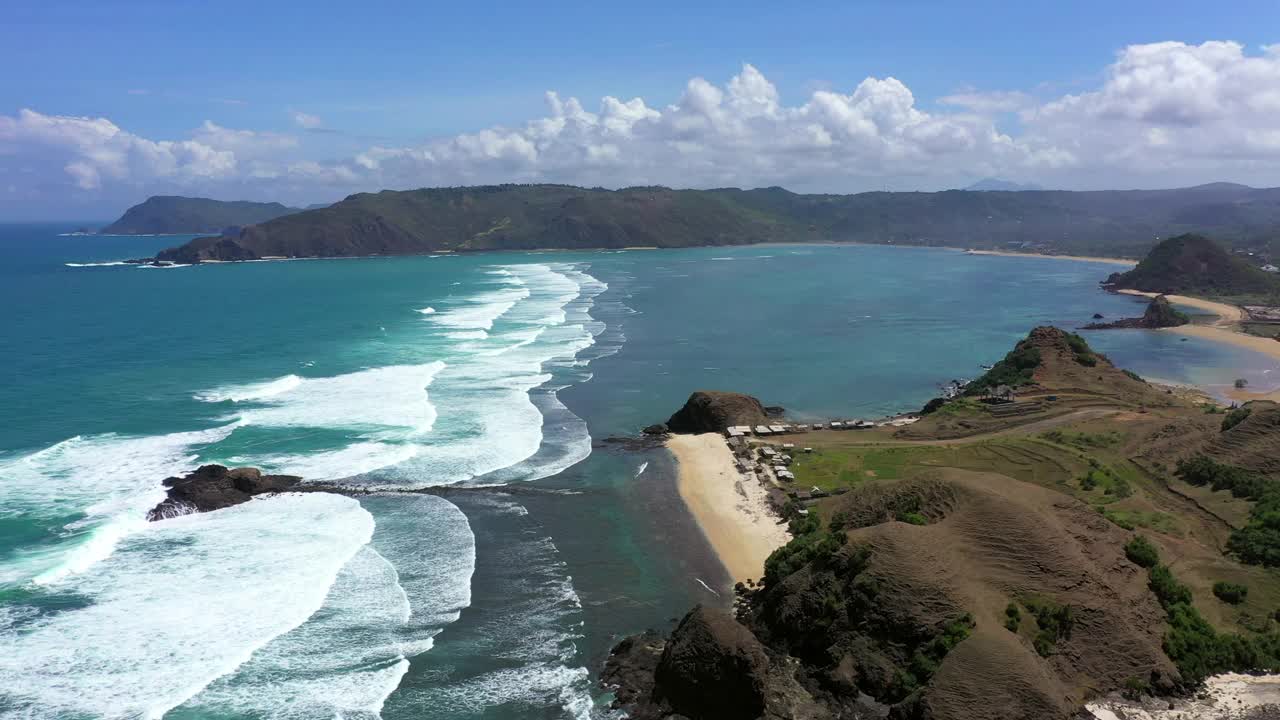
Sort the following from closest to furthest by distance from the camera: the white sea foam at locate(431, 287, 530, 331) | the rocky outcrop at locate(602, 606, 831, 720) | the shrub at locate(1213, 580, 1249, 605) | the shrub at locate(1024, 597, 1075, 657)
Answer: the rocky outcrop at locate(602, 606, 831, 720)
the shrub at locate(1024, 597, 1075, 657)
the shrub at locate(1213, 580, 1249, 605)
the white sea foam at locate(431, 287, 530, 331)

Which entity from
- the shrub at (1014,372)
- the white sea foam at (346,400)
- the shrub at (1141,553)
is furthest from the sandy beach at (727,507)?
the shrub at (1014,372)

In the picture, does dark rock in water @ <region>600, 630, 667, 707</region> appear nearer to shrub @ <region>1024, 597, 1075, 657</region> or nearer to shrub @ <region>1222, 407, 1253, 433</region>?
shrub @ <region>1024, 597, 1075, 657</region>

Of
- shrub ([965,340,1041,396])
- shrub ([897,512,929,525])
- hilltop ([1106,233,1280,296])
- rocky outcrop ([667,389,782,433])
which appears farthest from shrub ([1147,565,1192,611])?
hilltop ([1106,233,1280,296])

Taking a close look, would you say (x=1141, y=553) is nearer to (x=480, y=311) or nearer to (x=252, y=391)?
Result: (x=252, y=391)

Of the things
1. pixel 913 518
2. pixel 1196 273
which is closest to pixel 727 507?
pixel 913 518

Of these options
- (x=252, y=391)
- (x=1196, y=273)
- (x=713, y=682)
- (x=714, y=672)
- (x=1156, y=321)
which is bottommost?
(x=1156, y=321)

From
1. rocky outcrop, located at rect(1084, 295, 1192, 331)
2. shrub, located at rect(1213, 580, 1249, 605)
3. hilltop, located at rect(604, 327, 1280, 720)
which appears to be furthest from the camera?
rocky outcrop, located at rect(1084, 295, 1192, 331)

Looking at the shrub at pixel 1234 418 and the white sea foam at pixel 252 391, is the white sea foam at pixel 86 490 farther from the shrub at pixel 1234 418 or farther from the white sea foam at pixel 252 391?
the shrub at pixel 1234 418
